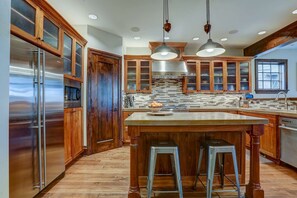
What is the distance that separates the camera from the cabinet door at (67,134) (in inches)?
112

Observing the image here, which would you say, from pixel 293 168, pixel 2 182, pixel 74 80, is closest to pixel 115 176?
pixel 2 182

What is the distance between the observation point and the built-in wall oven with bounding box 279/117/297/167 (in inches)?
109

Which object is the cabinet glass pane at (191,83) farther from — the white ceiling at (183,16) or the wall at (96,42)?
the wall at (96,42)

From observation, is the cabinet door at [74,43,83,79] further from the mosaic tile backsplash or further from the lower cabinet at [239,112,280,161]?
the lower cabinet at [239,112,280,161]

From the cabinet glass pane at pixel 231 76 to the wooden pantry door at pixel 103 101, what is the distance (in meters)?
3.06

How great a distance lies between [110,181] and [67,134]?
108 cm

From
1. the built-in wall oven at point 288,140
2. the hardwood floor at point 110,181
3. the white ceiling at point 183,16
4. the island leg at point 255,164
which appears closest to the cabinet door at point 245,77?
the white ceiling at point 183,16

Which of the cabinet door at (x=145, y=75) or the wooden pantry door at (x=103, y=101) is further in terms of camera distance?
the cabinet door at (x=145, y=75)

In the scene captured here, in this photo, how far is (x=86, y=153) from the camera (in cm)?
367

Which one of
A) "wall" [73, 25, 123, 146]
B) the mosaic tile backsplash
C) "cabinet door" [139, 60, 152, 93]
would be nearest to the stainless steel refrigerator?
"wall" [73, 25, 123, 146]

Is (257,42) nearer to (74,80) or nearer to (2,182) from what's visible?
(74,80)

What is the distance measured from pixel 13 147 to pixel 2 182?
380 mm

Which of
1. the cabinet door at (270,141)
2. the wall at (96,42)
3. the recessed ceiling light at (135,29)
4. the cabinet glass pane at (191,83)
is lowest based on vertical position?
the cabinet door at (270,141)

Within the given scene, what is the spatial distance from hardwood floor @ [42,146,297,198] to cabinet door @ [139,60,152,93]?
6.93 feet
